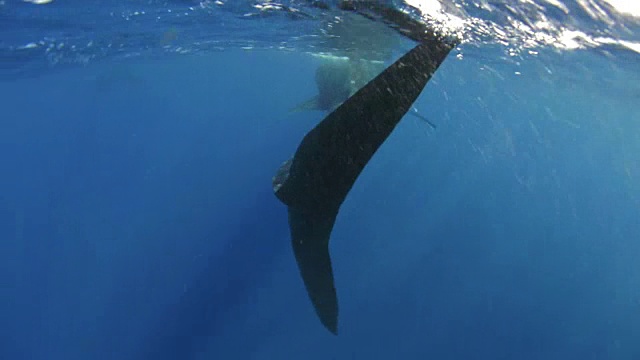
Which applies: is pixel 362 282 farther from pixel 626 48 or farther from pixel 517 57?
pixel 626 48

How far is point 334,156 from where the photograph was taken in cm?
254

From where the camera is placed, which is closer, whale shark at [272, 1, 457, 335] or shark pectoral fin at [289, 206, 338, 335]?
whale shark at [272, 1, 457, 335]

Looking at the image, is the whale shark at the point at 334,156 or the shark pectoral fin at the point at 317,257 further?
the shark pectoral fin at the point at 317,257

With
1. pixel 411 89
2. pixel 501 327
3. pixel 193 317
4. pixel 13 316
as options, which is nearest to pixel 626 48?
pixel 501 327

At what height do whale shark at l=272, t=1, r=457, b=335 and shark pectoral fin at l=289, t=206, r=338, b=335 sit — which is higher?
whale shark at l=272, t=1, r=457, b=335

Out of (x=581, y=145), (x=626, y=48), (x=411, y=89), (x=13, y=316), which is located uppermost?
(x=411, y=89)

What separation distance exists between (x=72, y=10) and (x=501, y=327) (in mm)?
20096

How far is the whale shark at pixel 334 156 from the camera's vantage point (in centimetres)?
244

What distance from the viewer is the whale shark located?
96.0 inches

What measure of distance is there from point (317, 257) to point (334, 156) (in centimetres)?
65

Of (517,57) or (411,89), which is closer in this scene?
(411,89)

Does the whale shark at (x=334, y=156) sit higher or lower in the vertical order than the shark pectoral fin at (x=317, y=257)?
higher

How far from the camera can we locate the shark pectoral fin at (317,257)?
278 cm

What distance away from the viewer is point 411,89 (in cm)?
247
